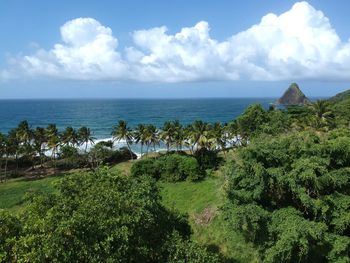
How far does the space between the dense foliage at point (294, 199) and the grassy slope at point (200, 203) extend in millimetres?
2369

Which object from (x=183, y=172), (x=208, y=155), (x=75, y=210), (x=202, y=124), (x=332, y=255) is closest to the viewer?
(x=75, y=210)

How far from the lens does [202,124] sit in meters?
67.1

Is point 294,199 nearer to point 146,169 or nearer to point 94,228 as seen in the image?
point 94,228

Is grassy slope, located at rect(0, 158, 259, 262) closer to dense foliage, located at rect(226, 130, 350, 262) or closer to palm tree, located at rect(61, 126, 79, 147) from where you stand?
dense foliage, located at rect(226, 130, 350, 262)

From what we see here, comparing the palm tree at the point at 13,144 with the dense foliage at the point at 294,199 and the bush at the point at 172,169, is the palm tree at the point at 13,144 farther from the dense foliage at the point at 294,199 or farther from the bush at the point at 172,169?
the dense foliage at the point at 294,199

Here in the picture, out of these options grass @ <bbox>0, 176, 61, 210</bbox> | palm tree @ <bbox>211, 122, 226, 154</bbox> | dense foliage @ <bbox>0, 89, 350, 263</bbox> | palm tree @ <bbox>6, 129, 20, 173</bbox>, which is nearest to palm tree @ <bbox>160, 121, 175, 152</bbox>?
palm tree @ <bbox>211, 122, 226, 154</bbox>

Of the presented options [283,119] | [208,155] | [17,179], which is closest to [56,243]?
[208,155]

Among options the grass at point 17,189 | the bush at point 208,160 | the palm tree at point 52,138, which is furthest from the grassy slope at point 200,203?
the palm tree at point 52,138

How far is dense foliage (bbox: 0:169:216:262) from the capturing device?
16078mm

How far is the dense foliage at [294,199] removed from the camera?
26.9m

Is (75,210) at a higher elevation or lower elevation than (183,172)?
higher

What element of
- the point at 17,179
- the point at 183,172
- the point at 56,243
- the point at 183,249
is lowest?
the point at 17,179

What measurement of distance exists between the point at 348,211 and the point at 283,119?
55.5 metres

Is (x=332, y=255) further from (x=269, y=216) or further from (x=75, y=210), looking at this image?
(x=75, y=210)
